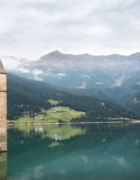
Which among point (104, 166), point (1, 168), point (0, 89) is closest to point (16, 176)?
point (1, 168)

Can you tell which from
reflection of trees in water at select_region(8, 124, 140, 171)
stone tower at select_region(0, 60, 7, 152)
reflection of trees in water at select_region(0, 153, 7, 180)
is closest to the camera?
reflection of trees in water at select_region(0, 153, 7, 180)

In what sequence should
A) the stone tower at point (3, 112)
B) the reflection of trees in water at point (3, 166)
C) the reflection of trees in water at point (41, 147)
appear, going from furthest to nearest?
1. the reflection of trees in water at point (41, 147)
2. the stone tower at point (3, 112)
3. the reflection of trees in water at point (3, 166)

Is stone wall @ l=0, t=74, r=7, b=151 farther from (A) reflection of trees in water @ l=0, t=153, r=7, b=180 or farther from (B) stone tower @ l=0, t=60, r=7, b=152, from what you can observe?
(A) reflection of trees in water @ l=0, t=153, r=7, b=180

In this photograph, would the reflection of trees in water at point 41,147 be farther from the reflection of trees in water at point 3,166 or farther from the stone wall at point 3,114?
the stone wall at point 3,114

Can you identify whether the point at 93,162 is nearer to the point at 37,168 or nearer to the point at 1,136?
the point at 37,168

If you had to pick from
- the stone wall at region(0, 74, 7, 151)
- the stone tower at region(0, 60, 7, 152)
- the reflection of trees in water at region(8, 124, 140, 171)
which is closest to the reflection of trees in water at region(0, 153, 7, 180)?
the reflection of trees in water at region(8, 124, 140, 171)

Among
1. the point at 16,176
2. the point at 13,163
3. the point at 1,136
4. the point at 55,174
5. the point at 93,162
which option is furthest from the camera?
the point at 93,162

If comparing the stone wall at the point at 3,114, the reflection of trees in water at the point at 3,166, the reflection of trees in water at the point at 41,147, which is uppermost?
the stone wall at the point at 3,114

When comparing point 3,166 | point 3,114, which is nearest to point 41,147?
point 3,114

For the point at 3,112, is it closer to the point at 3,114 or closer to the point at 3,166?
the point at 3,114

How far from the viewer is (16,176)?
37.7 m

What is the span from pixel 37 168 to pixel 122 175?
1162cm

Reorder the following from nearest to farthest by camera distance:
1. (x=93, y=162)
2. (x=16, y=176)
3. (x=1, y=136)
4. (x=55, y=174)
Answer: (x=16, y=176), (x=55, y=174), (x=1, y=136), (x=93, y=162)

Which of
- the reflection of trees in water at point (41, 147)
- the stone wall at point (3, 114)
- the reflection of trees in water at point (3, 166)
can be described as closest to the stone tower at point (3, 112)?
the stone wall at point (3, 114)
